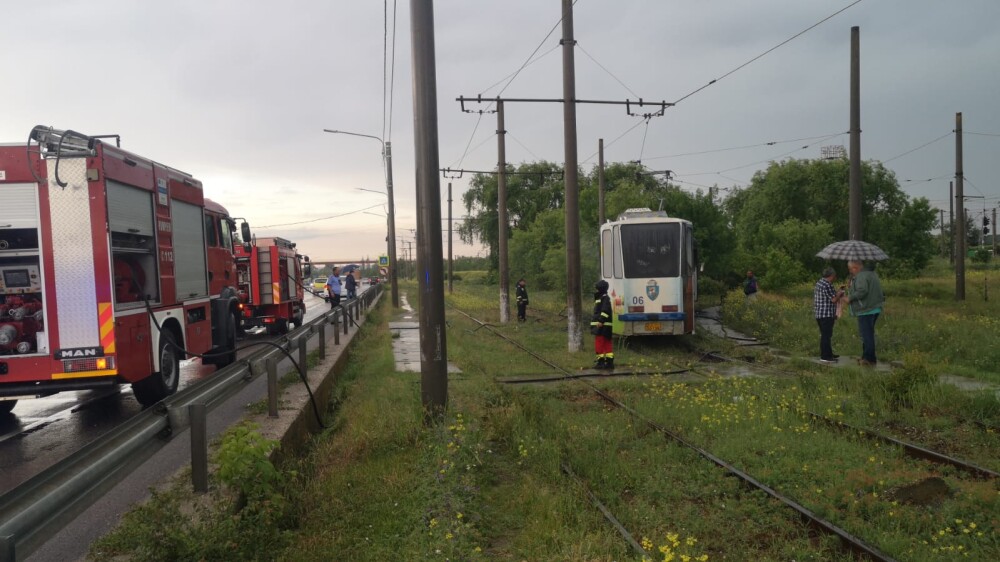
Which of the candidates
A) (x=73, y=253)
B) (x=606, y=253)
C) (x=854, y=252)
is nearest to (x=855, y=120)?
(x=854, y=252)

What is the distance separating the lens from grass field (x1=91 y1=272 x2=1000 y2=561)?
4.76 metres

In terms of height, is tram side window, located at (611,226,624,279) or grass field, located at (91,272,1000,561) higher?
tram side window, located at (611,226,624,279)

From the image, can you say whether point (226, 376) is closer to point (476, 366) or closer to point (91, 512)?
point (91, 512)

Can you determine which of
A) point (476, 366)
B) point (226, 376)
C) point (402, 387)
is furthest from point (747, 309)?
point (226, 376)

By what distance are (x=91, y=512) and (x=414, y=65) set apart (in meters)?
5.14

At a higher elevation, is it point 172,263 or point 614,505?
point 172,263

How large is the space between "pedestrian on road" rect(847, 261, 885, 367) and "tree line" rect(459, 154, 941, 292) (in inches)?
659

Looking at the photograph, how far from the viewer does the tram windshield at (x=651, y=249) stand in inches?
643

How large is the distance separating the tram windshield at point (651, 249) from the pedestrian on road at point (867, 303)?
175 inches

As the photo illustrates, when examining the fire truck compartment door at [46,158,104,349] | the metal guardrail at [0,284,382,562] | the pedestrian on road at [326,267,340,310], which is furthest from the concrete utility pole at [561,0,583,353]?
the pedestrian on road at [326,267,340,310]

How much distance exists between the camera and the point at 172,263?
1012 centimetres

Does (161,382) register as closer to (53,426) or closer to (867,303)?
(53,426)

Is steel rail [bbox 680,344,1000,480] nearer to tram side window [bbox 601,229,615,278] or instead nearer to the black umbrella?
the black umbrella

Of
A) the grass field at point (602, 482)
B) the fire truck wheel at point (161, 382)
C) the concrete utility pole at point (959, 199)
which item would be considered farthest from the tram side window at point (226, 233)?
the concrete utility pole at point (959, 199)
